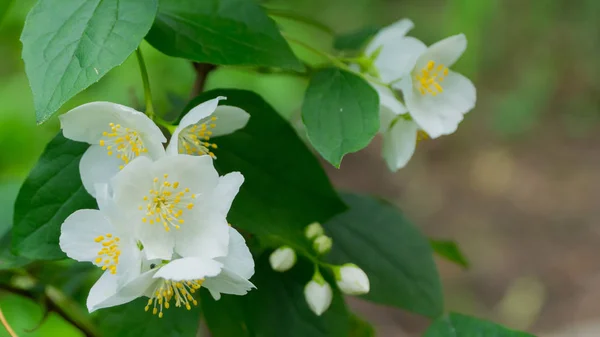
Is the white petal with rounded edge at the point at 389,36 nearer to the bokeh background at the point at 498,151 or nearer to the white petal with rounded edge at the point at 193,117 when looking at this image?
the white petal with rounded edge at the point at 193,117

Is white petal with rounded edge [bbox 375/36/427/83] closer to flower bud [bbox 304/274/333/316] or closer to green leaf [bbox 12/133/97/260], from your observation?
flower bud [bbox 304/274/333/316]

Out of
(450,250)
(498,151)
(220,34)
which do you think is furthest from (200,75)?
(498,151)

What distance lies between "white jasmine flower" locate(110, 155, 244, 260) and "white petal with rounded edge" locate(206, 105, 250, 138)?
0.09 m

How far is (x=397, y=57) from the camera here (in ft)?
2.87

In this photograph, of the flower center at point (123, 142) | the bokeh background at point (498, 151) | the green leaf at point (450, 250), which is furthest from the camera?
the bokeh background at point (498, 151)

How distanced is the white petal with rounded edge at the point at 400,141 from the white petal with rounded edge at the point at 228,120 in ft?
0.63

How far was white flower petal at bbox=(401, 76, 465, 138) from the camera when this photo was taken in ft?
2.73

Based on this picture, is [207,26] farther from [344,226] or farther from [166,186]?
[344,226]

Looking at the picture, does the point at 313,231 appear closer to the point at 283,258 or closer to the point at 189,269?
the point at 283,258

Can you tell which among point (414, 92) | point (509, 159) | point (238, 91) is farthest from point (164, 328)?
point (509, 159)

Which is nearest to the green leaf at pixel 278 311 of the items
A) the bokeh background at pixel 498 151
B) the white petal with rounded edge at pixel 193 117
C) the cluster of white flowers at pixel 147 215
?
the cluster of white flowers at pixel 147 215

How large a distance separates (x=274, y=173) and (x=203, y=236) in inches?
6.6

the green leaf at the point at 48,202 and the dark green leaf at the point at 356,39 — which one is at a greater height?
the dark green leaf at the point at 356,39

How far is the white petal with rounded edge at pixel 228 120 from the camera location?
76cm
